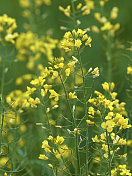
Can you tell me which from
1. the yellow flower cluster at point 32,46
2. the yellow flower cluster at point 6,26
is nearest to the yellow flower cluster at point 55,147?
the yellow flower cluster at point 6,26

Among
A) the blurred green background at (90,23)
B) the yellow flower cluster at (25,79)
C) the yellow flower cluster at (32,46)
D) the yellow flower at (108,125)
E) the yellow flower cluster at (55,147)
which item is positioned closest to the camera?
the yellow flower at (108,125)

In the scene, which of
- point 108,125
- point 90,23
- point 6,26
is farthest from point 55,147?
point 90,23

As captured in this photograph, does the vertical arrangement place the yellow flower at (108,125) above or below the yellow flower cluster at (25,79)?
below

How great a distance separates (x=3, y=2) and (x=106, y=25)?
426cm

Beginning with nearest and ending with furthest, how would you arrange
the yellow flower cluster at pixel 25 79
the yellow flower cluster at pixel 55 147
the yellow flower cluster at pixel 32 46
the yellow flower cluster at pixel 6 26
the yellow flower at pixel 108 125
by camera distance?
the yellow flower at pixel 108 125, the yellow flower cluster at pixel 55 147, the yellow flower cluster at pixel 6 26, the yellow flower cluster at pixel 32 46, the yellow flower cluster at pixel 25 79

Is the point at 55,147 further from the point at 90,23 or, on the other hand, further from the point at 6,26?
the point at 90,23

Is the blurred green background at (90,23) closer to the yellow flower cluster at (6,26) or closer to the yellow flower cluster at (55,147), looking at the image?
the yellow flower cluster at (6,26)

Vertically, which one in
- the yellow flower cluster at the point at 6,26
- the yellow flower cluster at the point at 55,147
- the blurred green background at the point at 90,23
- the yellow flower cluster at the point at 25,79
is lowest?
the yellow flower cluster at the point at 55,147

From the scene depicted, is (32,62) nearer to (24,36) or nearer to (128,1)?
(24,36)

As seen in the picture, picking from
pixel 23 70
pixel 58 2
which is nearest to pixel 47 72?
pixel 23 70

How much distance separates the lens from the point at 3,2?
7660 mm

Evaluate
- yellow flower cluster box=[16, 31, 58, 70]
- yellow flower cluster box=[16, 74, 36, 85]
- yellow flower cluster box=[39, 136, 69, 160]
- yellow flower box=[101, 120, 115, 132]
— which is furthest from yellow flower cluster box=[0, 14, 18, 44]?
yellow flower box=[101, 120, 115, 132]

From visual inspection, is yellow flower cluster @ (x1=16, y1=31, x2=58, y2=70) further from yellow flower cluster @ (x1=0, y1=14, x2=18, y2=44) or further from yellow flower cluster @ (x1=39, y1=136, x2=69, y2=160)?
yellow flower cluster @ (x1=39, y1=136, x2=69, y2=160)

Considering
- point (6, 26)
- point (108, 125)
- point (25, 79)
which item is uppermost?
point (6, 26)
